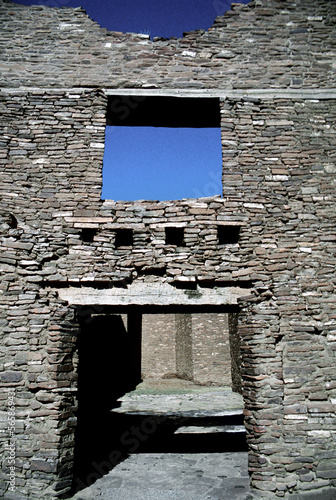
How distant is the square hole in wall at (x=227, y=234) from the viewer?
4777mm

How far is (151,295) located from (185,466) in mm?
2880

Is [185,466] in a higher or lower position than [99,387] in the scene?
lower

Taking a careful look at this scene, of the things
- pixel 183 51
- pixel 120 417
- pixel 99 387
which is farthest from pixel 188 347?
pixel 183 51

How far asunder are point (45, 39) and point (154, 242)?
376cm

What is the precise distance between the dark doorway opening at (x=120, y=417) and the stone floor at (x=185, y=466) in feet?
0.09

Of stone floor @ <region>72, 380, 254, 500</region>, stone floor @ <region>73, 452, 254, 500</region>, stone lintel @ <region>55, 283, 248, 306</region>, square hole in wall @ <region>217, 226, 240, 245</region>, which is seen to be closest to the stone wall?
stone floor @ <region>72, 380, 254, 500</region>

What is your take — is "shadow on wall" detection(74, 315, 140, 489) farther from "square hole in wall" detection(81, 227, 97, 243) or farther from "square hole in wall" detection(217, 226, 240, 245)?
"square hole in wall" detection(217, 226, 240, 245)

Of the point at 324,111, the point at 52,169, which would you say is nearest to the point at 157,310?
the point at 52,169

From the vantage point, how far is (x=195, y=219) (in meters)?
4.77

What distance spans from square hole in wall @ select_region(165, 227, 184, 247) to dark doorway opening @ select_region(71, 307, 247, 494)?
962 mm

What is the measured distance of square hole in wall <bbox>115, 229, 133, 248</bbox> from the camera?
4781 mm

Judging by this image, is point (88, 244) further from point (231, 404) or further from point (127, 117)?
point (231, 404)

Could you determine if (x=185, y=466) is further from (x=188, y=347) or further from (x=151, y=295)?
(x=188, y=347)

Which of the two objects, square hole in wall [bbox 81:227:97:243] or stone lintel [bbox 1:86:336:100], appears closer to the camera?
square hole in wall [bbox 81:227:97:243]
